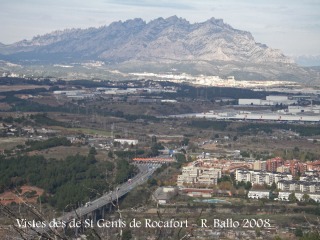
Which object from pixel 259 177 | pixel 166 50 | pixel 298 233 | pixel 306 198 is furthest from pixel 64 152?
pixel 166 50

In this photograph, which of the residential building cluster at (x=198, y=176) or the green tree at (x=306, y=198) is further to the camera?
the residential building cluster at (x=198, y=176)

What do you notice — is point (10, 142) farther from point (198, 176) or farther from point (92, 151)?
point (198, 176)

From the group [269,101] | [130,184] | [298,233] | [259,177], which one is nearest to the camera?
[298,233]

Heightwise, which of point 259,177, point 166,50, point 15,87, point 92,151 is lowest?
point 259,177

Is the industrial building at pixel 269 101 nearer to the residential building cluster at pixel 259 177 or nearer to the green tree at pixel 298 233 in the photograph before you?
the residential building cluster at pixel 259 177

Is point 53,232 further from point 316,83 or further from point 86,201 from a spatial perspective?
point 316,83

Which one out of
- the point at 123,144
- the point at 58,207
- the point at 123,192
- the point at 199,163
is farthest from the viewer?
the point at 123,144

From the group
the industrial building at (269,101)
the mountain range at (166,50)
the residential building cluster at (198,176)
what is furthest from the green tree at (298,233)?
the mountain range at (166,50)

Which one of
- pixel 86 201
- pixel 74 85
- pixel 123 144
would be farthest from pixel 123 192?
pixel 74 85
